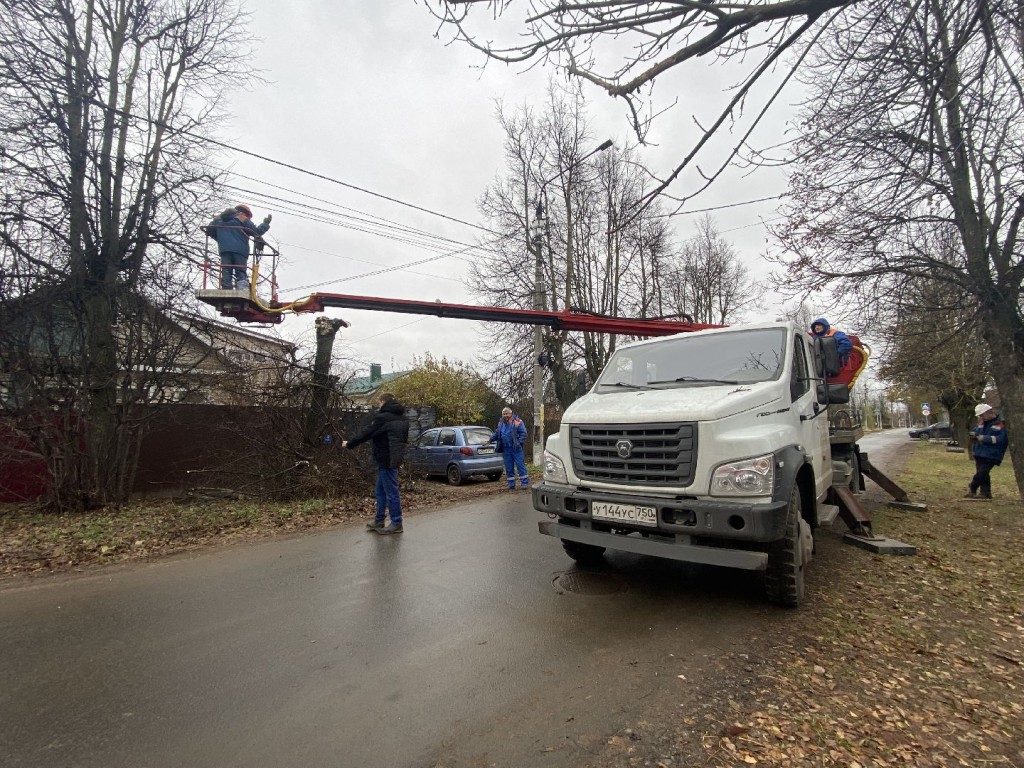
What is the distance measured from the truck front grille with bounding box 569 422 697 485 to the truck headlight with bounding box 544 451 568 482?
165 mm

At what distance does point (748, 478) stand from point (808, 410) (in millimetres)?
1647

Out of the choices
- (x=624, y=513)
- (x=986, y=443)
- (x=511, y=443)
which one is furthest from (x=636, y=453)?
(x=986, y=443)

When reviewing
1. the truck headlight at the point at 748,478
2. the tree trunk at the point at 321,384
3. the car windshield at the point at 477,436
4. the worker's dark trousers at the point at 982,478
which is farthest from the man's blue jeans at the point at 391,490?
the worker's dark trousers at the point at 982,478

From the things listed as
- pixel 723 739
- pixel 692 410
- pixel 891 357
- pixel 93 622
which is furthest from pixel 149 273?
pixel 891 357

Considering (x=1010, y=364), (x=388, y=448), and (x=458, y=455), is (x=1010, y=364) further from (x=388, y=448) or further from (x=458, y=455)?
(x=458, y=455)

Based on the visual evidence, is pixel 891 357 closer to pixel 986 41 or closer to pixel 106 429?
pixel 986 41

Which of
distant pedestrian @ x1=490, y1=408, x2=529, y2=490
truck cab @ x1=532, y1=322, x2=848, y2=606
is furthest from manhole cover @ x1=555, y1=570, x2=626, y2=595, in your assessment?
distant pedestrian @ x1=490, y1=408, x2=529, y2=490

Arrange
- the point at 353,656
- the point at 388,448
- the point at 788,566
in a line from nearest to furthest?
the point at 353,656, the point at 788,566, the point at 388,448

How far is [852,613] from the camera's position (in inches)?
159

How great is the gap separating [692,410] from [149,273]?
9.20 meters

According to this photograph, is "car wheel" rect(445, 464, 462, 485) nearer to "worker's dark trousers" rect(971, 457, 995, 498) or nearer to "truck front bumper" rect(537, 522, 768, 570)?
"truck front bumper" rect(537, 522, 768, 570)

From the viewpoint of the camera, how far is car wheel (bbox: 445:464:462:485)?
42.9 ft

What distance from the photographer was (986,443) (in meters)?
9.41

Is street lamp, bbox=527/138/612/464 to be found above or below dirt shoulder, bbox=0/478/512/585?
above
